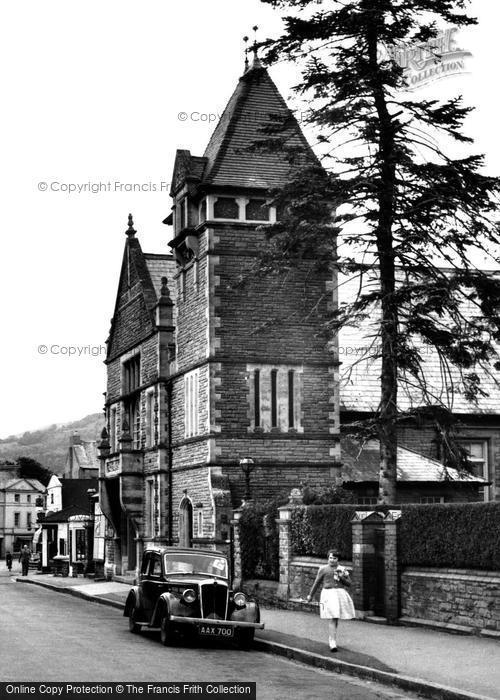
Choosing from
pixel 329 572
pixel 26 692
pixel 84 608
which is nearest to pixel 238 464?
pixel 84 608

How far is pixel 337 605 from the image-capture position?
726 inches

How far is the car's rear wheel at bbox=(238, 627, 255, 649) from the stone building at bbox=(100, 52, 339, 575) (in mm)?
12453

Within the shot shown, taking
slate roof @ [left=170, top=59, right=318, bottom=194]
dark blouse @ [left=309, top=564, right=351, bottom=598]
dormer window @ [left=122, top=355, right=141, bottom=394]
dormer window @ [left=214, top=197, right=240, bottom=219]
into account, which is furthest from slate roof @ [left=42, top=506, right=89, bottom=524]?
dark blouse @ [left=309, top=564, right=351, bottom=598]

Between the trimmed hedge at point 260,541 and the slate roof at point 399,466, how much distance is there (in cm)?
564

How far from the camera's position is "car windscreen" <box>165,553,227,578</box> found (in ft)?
72.0

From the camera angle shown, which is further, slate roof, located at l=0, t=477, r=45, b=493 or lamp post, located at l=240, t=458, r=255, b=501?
slate roof, located at l=0, t=477, r=45, b=493

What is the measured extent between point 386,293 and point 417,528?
5.89 meters

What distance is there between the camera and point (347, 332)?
4150 centimetres

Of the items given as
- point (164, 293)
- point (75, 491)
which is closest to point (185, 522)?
point (164, 293)

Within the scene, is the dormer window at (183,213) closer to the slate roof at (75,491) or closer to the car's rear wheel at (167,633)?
the car's rear wheel at (167,633)

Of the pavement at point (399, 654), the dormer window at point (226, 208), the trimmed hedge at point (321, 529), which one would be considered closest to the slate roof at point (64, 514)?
the dormer window at point (226, 208)

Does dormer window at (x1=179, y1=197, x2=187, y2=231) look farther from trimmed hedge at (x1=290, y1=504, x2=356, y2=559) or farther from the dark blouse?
the dark blouse

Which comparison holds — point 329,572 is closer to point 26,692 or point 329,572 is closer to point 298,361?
point 26,692

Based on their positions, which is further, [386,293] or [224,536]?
[224,536]
